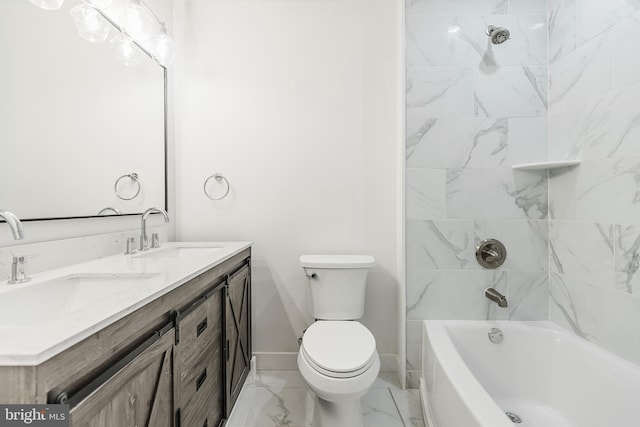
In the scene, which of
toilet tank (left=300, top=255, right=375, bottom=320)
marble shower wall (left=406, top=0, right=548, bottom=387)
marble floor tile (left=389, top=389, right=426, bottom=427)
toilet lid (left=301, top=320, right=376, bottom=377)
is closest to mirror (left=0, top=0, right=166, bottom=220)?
toilet tank (left=300, top=255, right=375, bottom=320)

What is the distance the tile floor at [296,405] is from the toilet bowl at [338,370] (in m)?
0.21

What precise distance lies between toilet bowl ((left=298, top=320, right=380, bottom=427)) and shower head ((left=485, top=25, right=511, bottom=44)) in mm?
1740

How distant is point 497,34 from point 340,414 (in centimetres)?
208

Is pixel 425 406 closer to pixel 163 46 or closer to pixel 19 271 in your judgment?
pixel 19 271

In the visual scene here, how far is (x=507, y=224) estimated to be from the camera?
5.96 feet

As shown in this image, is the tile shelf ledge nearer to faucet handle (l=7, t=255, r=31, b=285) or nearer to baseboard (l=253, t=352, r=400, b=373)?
baseboard (l=253, t=352, r=400, b=373)

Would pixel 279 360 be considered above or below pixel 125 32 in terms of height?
below

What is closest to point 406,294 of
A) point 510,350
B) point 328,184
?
point 510,350

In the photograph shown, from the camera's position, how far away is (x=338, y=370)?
127 cm

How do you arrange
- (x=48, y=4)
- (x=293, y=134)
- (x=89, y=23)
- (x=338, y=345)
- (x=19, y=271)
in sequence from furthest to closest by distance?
(x=293, y=134) → (x=338, y=345) → (x=89, y=23) → (x=48, y=4) → (x=19, y=271)

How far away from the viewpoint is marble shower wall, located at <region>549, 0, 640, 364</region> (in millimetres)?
1302

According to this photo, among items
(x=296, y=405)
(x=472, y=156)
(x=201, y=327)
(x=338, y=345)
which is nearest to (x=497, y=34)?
(x=472, y=156)

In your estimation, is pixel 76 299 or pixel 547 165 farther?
pixel 547 165

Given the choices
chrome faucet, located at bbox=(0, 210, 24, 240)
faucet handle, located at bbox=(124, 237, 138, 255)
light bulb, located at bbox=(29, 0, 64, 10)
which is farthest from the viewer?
faucet handle, located at bbox=(124, 237, 138, 255)
